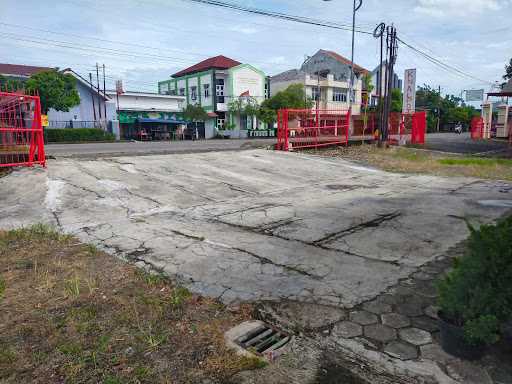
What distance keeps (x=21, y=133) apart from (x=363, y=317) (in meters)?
8.61

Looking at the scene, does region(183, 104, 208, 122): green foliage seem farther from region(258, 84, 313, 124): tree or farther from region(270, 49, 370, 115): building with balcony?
region(270, 49, 370, 115): building with balcony

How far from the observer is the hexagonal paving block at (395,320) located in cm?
264

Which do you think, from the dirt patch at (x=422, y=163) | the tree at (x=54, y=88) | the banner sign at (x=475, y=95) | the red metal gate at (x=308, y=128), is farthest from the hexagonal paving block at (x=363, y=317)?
the banner sign at (x=475, y=95)

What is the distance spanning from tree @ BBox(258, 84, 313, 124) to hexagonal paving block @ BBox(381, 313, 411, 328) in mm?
41757

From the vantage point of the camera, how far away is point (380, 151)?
1593 cm

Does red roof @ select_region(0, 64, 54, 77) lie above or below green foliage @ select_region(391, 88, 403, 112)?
above

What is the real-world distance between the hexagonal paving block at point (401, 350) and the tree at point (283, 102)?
4213 centimetres

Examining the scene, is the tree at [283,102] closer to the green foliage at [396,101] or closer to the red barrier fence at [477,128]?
the green foliage at [396,101]

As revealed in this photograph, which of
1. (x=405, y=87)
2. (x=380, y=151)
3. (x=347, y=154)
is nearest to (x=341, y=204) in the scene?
(x=347, y=154)

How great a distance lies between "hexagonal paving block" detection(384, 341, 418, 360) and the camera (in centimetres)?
229

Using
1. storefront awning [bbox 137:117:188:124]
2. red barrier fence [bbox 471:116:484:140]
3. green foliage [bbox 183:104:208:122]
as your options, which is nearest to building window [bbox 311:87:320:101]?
green foliage [bbox 183:104:208:122]

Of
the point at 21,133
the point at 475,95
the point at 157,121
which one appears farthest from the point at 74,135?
the point at 475,95

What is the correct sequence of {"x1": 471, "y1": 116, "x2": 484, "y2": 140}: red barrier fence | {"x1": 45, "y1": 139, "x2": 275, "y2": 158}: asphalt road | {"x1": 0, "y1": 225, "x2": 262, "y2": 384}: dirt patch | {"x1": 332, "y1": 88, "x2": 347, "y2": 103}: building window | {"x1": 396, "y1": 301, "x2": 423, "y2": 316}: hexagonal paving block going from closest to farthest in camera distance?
{"x1": 0, "y1": 225, "x2": 262, "y2": 384}: dirt patch
{"x1": 396, "y1": 301, "x2": 423, "y2": 316}: hexagonal paving block
{"x1": 45, "y1": 139, "x2": 275, "y2": 158}: asphalt road
{"x1": 471, "y1": 116, "x2": 484, "y2": 140}: red barrier fence
{"x1": 332, "y1": 88, "x2": 347, "y2": 103}: building window

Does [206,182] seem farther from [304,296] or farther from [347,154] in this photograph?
[347,154]
